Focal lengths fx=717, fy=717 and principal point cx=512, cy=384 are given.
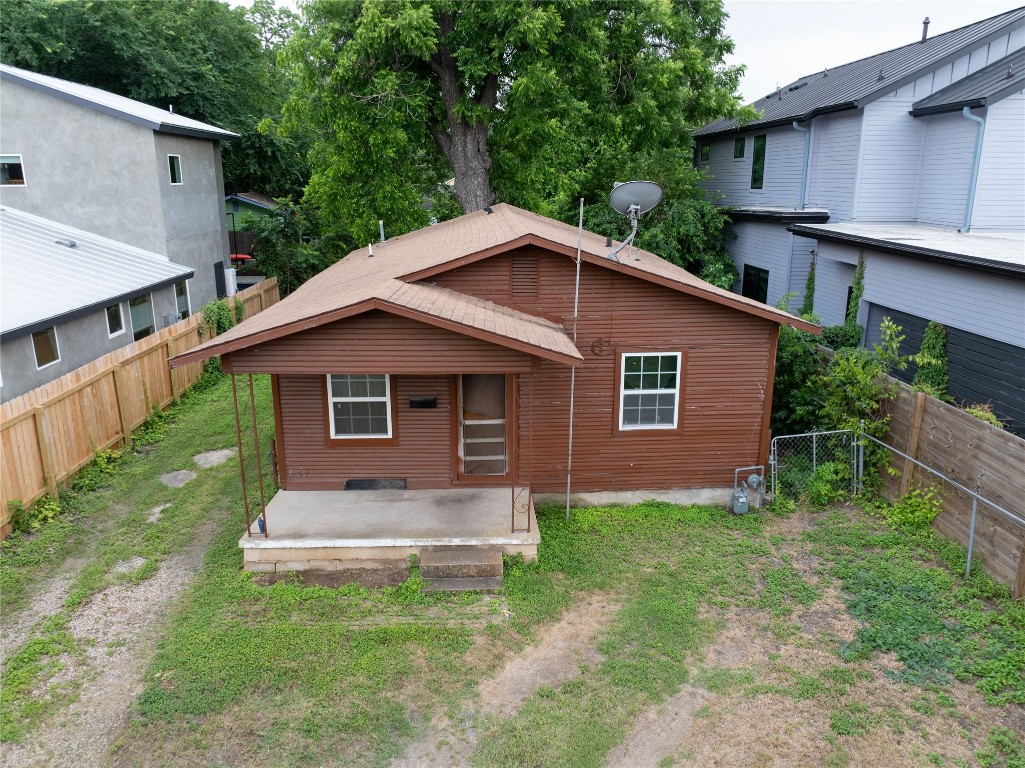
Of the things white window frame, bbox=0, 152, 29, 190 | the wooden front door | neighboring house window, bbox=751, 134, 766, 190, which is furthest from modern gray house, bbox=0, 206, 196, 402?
neighboring house window, bbox=751, 134, 766, 190

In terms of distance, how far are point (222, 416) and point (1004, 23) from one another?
19982 millimetres

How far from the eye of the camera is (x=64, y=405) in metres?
11.1

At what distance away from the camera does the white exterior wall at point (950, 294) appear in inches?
433

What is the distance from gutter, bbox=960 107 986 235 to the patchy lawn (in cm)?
922

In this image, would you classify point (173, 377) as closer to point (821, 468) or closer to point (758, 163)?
point (821, 468)

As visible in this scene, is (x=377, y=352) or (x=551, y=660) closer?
(x=551, y=660)

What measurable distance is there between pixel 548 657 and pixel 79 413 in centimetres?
878

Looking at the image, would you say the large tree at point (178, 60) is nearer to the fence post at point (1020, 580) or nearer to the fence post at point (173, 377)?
the fence post at point (173, 377)

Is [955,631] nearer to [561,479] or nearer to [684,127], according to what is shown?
[561,479]

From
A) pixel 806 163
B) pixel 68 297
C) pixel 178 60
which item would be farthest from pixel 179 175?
pixel 806 163

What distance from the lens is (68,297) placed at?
1452 cm

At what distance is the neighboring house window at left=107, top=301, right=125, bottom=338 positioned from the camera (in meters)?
16.0

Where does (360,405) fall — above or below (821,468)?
above

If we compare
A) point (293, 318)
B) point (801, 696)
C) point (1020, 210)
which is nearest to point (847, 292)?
point (1020, 210)
